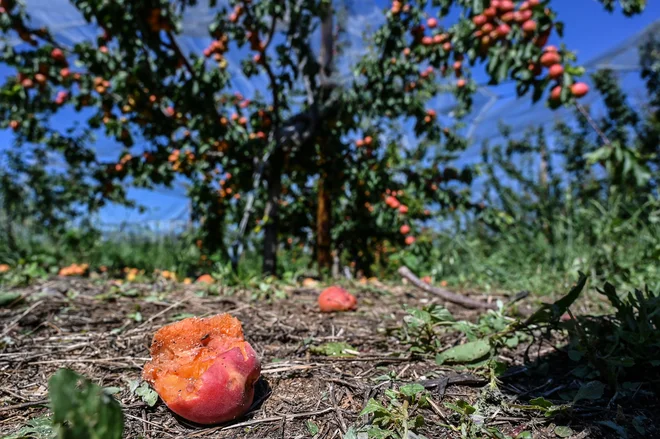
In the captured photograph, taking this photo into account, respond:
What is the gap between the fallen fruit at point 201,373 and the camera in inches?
33.7

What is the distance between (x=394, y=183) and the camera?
402 cm

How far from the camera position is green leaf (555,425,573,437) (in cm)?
87

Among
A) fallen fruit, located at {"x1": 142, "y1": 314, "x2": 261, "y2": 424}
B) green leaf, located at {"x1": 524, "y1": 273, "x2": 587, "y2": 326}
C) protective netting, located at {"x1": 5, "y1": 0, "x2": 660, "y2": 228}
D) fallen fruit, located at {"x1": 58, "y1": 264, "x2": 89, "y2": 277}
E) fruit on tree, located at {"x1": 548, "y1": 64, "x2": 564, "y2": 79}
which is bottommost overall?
Answer: fallen fruit, located at {"x1": 58, "y1": 264, "x2": 89, "y2": 277}

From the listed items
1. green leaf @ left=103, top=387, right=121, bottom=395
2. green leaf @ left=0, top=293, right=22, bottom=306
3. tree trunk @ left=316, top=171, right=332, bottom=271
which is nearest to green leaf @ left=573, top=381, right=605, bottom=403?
green leaf @ left=103, top=387, right=121, bottom=395

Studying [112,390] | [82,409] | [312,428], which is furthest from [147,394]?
[82,409]

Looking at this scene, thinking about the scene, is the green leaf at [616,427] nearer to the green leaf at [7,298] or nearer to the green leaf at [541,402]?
the green leaf at [541,402]

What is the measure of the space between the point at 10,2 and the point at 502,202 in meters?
4.88

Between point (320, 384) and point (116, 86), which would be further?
point (116, 86)

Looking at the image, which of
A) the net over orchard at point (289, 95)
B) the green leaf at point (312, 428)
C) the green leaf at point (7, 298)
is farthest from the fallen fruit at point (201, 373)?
the net over orchard at point (289, 95)

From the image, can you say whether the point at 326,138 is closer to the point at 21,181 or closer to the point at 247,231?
the point at 247,231

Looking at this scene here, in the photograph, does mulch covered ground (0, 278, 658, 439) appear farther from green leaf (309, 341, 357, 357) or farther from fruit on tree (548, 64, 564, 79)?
fruit on tree (548, 64, 564, 79)

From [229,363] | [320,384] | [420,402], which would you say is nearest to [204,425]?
[229,363]

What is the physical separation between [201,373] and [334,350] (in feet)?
1.58

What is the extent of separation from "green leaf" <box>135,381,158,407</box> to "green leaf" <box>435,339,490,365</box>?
728mm
